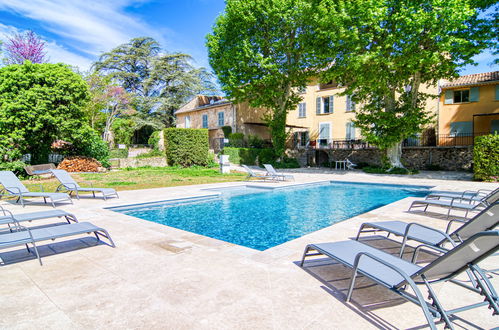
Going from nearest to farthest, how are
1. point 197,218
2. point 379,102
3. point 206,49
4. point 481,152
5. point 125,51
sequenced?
1. point 197,218
2. point 481,152
3. point 379,102
4. point 206,49
5. point 125,51

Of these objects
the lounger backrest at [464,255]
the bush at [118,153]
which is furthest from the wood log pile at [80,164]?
the lounger backrest at [464,255]

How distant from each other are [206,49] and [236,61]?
13.8 feet

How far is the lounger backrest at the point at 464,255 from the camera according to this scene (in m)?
1.90

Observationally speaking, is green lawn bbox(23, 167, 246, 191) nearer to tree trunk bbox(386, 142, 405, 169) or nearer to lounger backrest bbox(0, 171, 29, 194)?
lounger backrest bbox(0, 171, 29, 194)

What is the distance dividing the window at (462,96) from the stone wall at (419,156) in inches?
190

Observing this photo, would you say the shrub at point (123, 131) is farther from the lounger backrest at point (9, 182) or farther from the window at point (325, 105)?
the lounger backrest at point (9, 182)

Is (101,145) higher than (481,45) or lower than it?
lower

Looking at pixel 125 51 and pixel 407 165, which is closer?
pixel 407 165

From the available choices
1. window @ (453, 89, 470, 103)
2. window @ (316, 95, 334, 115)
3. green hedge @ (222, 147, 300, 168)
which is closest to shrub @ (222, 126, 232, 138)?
green hedge @ (222, 147, 300, 168)

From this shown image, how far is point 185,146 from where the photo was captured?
22.2 m

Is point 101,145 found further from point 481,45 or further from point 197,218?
point 481,45

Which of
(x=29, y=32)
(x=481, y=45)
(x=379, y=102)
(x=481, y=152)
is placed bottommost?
(x=481, y=152)

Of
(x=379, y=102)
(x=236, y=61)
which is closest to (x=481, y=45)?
(x=379, y=102)

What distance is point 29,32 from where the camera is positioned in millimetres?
25984
